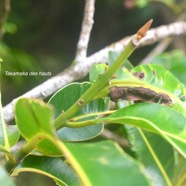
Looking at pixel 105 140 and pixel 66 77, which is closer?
pixel 105 140

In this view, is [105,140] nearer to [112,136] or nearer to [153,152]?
[153,152]

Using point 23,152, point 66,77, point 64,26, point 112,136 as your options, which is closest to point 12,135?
point 23,152

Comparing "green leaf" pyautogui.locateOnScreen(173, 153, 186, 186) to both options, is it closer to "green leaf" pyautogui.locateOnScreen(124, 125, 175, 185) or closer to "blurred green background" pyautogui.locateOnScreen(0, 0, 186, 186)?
"green leaf" pyautogui.locateOnScreen(124, 125, 175, 185)

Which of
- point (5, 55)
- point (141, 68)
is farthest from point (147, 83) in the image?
point (5, 55)

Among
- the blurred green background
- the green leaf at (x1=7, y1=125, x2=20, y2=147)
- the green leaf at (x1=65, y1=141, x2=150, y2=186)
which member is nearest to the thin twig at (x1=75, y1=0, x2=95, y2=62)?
the green leaf at (x1=7, y1=125, x2=20, y2=147)

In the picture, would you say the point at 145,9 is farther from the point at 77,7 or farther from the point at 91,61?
the point at 91,61

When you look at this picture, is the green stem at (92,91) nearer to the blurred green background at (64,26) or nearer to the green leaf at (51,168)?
the green leaf at (51,168)

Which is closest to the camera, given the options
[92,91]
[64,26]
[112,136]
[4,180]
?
[4,180]
